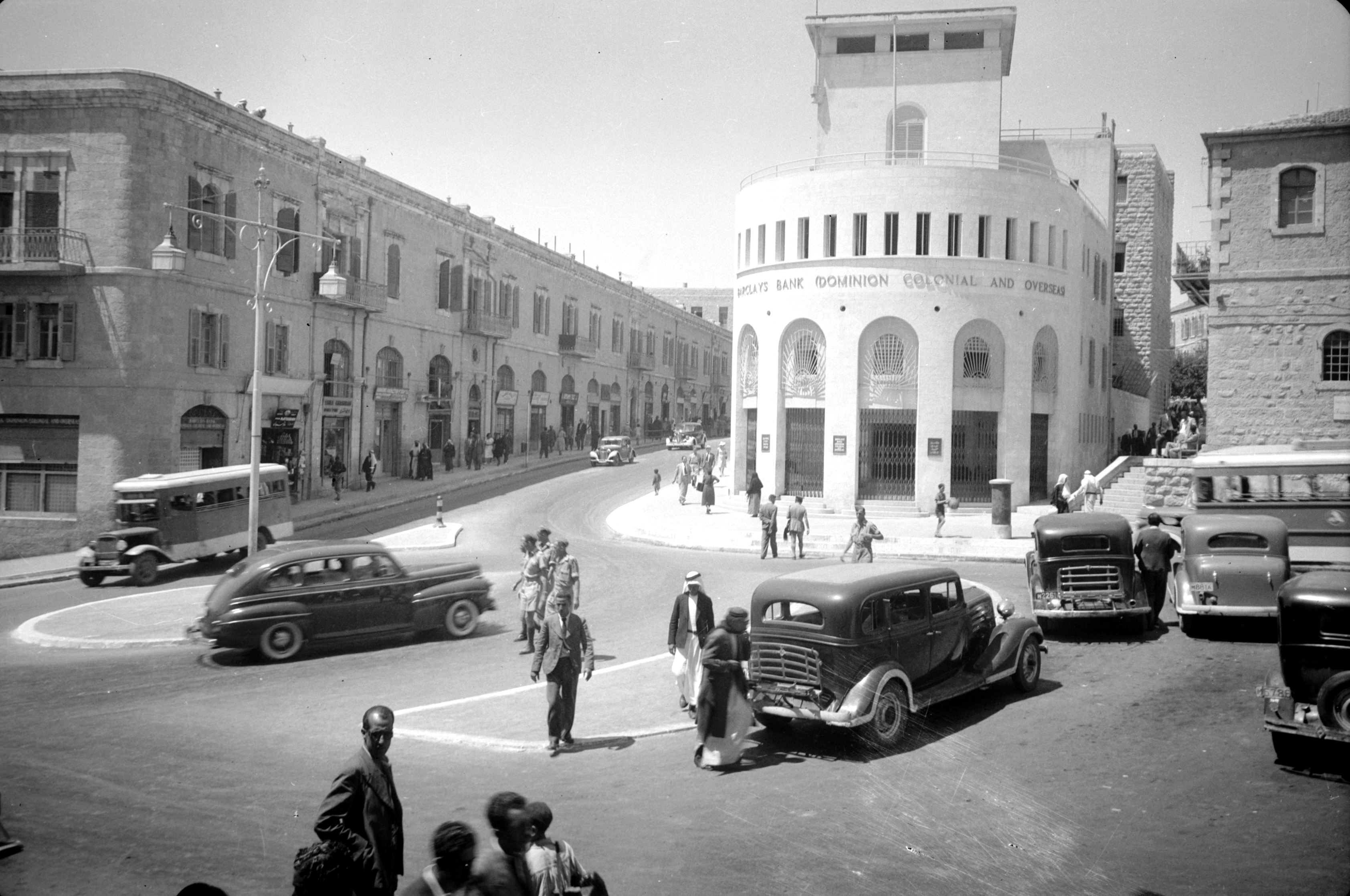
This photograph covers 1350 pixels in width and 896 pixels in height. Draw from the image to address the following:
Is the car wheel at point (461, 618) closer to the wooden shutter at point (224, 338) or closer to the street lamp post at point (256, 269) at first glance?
the street lamp post at point (256, 269)

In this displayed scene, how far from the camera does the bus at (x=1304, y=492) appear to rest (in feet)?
44.4

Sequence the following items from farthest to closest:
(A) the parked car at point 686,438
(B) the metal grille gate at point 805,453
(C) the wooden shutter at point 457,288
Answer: (B) the metal grille gate at point 805,453, (A) the parked car at point 686,438, (C) the wooden shutter at point 457,288

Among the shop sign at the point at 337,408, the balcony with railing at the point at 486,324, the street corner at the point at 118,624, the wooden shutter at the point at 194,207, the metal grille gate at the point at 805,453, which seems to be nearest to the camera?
the street corner at the point at 118,624

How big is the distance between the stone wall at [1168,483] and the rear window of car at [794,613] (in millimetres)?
10967

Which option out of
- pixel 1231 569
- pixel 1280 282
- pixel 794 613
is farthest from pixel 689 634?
pixel 1280 282

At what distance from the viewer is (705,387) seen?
3394cm

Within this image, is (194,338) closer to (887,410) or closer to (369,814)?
(369,814)

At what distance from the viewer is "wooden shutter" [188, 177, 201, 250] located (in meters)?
12.5

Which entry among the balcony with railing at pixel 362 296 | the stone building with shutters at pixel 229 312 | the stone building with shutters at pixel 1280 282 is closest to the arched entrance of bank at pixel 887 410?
the stone building with shutters at pixel 229 312

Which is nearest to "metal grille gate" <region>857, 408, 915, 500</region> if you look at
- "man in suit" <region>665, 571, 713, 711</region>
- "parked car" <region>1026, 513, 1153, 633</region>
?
"parked car" <region>1026, 513, 1153, 633</region>

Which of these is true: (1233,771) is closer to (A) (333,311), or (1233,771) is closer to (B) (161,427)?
(B) (161,427)

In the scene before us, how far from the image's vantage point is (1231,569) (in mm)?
12953

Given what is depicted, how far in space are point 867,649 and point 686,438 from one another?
20.6m

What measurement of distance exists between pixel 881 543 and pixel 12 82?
17.7m
